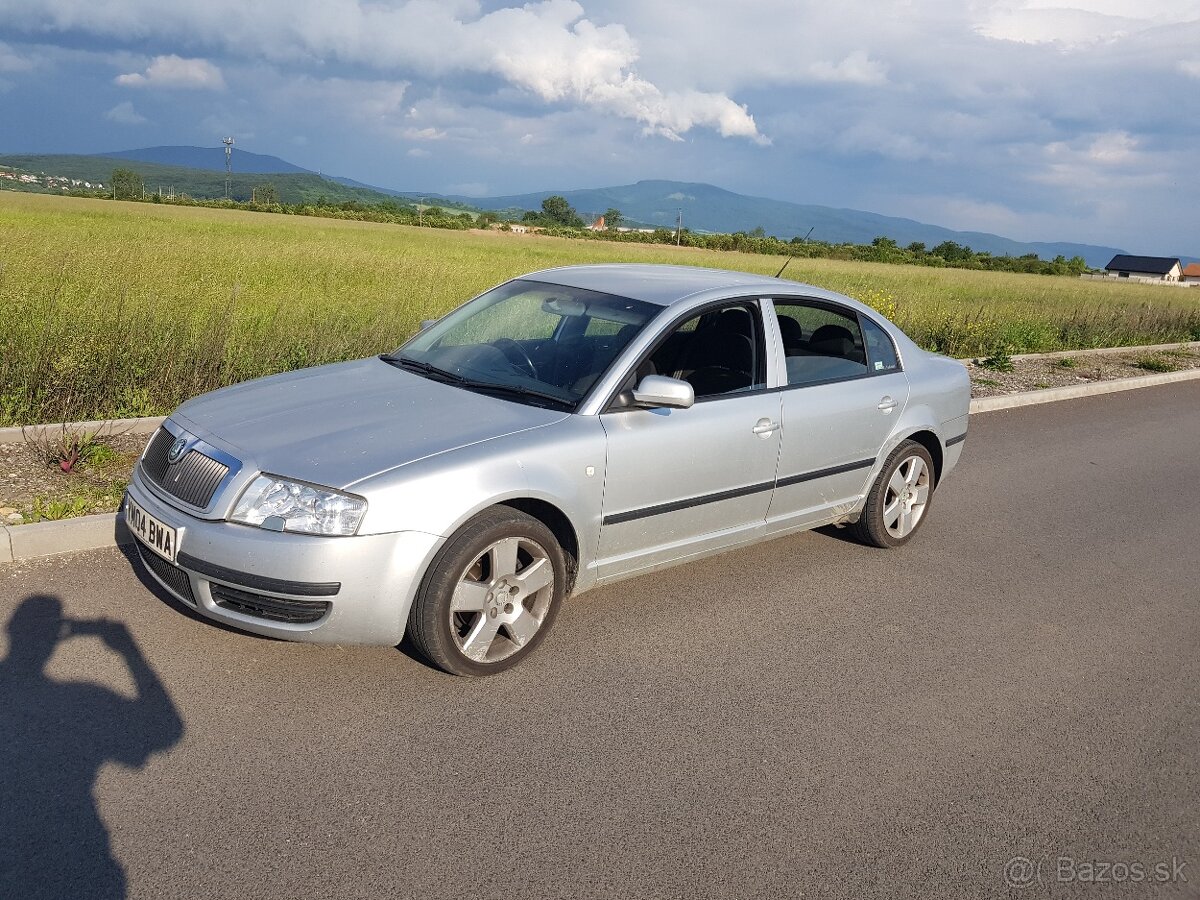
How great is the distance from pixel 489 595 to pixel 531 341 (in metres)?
1.56

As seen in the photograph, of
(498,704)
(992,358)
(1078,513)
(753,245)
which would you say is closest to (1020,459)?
(1078,513)

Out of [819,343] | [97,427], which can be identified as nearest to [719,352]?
[819,343]

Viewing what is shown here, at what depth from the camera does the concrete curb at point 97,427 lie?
20.9 feet

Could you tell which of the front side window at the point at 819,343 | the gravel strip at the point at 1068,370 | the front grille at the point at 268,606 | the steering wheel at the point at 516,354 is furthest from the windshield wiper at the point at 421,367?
the gravel strip at the point at 1068,370

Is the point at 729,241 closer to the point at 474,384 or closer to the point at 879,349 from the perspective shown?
the point at 879,349

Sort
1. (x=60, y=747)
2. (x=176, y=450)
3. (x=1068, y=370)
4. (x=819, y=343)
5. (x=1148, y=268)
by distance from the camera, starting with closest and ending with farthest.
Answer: (x=60, y=747) < (x=176, y=450) < (x=819, y=343) < (x=1068, y=370) < (x=1148, y=268)

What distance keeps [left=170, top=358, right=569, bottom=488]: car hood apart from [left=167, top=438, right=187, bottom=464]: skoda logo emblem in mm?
67

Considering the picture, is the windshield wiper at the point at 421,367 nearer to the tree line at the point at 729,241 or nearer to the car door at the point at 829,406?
the car door at the point at 829,406

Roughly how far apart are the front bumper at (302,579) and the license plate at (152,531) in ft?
0.15

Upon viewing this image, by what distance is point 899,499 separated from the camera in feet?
20.4

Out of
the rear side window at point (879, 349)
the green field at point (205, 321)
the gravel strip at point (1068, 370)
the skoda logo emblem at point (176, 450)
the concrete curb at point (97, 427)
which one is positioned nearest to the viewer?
the skoda logo emblem at point (176, 450)

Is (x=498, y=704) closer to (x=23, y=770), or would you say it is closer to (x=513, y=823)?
(x=513, y=823)

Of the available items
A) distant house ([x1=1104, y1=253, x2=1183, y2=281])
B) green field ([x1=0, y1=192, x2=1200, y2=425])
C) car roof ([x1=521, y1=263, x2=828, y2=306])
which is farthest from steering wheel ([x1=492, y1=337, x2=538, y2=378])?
distant house ([x1=1104, y1=253, x2=1183, y2=281])

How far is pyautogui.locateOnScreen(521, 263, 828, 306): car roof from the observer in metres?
5.14
